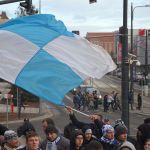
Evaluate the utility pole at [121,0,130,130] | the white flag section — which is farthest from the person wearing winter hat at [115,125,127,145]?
the utility pole at [121,0,130,130]

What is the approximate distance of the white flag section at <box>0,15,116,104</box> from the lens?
7766 mm

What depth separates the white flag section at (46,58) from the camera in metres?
7.77

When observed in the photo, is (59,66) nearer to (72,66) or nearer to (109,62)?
(72,66)

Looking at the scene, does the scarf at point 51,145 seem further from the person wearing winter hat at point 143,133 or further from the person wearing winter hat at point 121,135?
the person wearing winter hat at point 143,133

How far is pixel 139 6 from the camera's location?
42.8 metres

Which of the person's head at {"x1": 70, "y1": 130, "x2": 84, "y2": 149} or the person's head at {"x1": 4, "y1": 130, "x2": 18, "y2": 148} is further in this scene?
the person's head at {"x1": 70, "y1": 130, "x2": 84, "y2": 149}

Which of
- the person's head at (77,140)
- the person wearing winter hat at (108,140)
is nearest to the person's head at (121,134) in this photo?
the person wearing winter hat at (108,140)

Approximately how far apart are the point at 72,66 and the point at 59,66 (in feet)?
0.69

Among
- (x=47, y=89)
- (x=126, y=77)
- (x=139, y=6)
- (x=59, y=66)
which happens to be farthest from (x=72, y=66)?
(x=139, y=6)

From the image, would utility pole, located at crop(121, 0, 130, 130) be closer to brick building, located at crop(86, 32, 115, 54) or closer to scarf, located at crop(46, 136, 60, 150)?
brick building, located at crop(86, 32, 115, 54)

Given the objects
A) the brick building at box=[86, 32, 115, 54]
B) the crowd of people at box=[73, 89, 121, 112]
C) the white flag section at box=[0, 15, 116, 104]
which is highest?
the white flag section at box=[0, 15, 116, 104]

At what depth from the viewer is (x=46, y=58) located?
27.2ft

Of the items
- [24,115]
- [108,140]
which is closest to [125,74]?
[108,140]

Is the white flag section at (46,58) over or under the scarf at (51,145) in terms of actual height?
over
